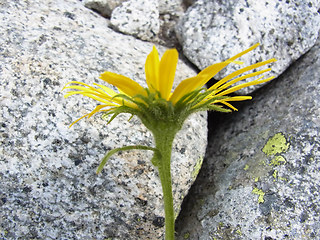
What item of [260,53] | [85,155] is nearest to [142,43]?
[260,53]

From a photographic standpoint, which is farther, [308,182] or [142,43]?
[142,43]

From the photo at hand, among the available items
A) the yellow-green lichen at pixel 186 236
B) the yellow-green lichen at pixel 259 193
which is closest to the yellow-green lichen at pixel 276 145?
the yellow-green lichen at pixel 259 193

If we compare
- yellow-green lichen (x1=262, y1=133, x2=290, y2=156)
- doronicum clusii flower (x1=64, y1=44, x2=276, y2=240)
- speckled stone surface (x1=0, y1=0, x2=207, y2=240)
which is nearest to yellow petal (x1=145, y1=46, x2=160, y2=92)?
doronicum clusii flower (x1=64, y1=44, x2=276, y2=240)

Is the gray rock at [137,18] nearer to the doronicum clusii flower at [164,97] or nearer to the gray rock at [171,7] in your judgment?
the gray rock at [171,7]

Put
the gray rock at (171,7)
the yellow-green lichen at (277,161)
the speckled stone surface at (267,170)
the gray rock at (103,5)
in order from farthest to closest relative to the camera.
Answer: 1. the gray rock at (171,7)
2. the gray rock at (103,5)
3. the yellow-green lichen at (277,161)
4. the speckled stone surface at (267,170)

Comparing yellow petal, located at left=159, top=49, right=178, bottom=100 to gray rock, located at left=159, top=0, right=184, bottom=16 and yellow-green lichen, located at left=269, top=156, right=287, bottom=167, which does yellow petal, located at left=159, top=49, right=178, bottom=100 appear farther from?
gray rock, located at left=159, top=0, right=184, bottom=16

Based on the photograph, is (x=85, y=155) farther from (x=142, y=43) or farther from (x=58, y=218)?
(x=142, y=43)

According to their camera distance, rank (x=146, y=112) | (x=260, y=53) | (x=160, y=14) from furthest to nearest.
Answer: (x=160, y=14)
(x=260, y=53)
(x=146, y=112)
